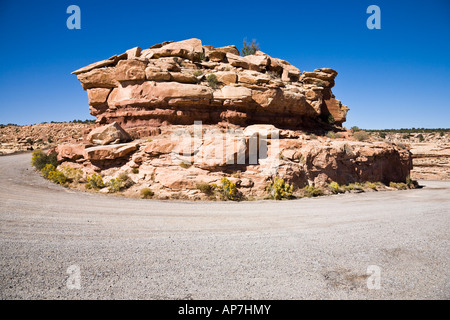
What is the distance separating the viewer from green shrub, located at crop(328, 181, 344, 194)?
1248cm

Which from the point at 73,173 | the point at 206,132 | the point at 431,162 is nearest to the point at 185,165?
the point at 206,132

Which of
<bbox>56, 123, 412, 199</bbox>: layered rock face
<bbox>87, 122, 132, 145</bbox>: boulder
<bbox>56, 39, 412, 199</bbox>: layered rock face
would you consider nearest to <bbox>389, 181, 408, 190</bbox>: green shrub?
<bbox>56, 39, 412, 199</bbox>: layered rock face

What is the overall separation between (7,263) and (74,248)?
0.87 metres

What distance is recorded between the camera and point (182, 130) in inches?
550

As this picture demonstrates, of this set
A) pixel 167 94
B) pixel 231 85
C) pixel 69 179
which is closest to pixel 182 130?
pixel 167 94

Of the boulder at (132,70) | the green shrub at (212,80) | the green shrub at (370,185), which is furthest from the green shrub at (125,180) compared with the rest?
the green shrub at (370,185)

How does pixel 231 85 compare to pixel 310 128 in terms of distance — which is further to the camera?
pixel 310 128

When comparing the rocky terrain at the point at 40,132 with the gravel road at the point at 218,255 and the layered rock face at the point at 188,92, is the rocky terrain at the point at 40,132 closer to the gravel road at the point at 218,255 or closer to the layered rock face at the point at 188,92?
the layered rock face at the point at 188,92

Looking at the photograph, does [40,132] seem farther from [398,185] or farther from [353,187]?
[398,185]

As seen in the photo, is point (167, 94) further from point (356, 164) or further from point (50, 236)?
point (356, 164)

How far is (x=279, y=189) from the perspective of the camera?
10.4 metres

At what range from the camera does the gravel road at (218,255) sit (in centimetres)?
294

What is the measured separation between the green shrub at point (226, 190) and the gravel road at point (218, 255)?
117 inches

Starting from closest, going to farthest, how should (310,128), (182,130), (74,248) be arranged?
(74,248), (182,130), (310,128)
